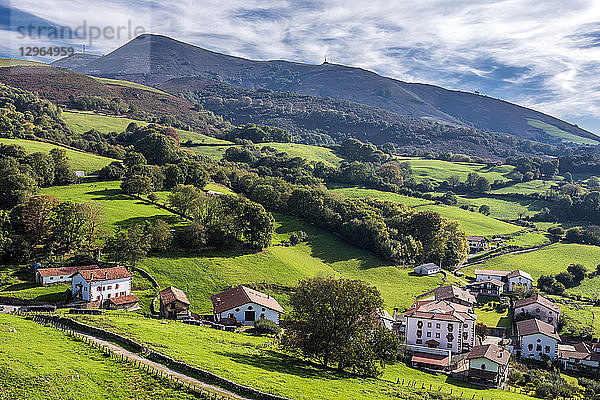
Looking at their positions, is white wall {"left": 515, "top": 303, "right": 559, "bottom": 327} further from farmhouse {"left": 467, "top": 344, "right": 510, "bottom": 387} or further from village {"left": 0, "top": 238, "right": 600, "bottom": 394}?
farmhouse {"left": 467, "top": 344, "right": 510, "bottom": 387}

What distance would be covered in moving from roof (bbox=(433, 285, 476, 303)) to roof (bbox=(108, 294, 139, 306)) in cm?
4856

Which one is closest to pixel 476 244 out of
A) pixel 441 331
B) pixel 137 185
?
pixel 441 331

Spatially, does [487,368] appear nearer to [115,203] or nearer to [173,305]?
[173,305]

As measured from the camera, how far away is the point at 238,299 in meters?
61.4

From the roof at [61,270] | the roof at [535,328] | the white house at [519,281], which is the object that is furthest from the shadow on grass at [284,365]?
the white house at [519,281]

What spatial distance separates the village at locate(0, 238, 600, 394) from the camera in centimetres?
5531

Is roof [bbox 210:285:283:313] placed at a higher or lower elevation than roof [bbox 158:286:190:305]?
lower

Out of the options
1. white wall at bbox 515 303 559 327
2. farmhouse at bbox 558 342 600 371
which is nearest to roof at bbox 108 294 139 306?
farmhouse at bbox 558 342 600 371

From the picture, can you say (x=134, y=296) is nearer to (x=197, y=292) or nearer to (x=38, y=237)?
(x=197, y=292)

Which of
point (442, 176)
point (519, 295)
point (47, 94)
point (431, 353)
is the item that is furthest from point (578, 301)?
point (47, 94)

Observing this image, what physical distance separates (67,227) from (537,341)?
6775 centimetres

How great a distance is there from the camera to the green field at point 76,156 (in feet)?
348

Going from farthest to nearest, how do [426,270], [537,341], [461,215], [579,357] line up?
[461,215], [426,270], [537,341], [579,357]

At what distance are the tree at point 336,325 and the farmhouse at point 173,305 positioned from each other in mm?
17593
